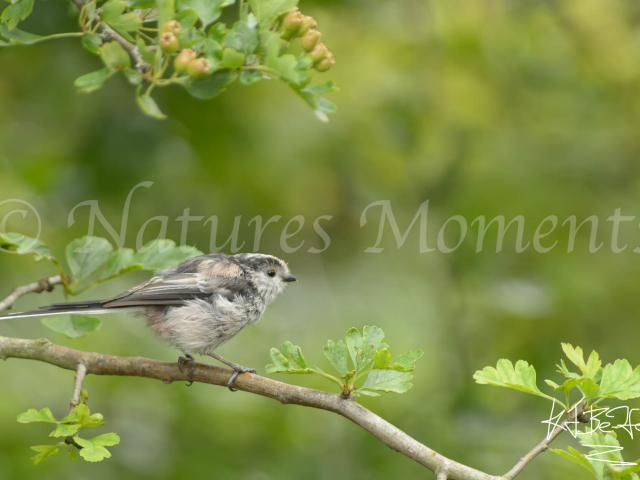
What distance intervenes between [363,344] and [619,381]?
0.89m

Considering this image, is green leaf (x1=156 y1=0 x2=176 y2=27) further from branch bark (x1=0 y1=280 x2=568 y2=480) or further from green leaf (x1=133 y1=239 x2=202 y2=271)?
branch bark (x1=0 y1=280 x2=568 y2=480)

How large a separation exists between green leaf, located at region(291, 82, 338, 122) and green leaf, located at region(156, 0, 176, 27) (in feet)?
1.72

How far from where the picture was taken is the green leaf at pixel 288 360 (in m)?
2.25

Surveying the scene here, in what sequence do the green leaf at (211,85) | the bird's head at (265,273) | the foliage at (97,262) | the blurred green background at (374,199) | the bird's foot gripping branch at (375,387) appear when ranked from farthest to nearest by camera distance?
1. the blurred green background at (374,199)
2. the bird's head at (265,273)
3. the foliage at (97,262)
4. the green leaf at (211,85)
5. the bird's foot gripping branch at (375,387)

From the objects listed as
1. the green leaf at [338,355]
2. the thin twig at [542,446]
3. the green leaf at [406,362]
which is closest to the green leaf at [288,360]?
the green leaf at [338,355]

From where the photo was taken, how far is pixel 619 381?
2.08 m

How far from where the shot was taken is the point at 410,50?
5270 millimetres

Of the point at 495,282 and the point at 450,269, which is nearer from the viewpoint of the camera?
the point at 495,282

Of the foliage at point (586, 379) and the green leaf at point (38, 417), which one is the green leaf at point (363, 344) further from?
the green leaf at point (38, 417)

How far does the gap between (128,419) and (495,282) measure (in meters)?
2.92

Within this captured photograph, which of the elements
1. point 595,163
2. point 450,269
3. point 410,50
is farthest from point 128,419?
point 595,163

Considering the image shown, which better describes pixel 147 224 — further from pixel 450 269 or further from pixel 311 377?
pixel 450 269

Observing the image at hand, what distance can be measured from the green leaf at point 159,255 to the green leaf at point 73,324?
36cm

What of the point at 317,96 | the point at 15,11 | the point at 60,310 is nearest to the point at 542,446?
the point at 317,96
